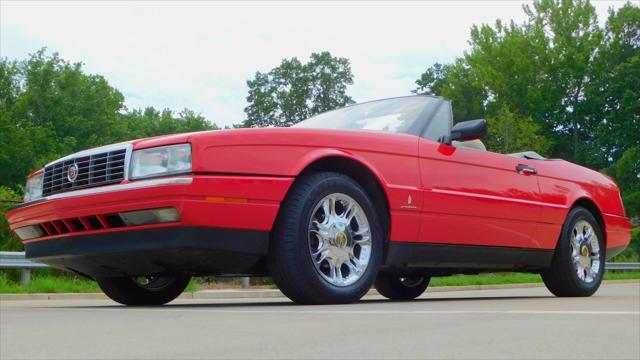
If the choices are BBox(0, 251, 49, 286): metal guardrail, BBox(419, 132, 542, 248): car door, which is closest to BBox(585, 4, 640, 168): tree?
BBox(0, 251, 49, 286): metal guardrail

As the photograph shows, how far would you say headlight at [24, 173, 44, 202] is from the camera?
5.89m

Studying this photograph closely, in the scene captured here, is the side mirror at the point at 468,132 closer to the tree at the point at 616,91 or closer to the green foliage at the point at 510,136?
the green foliage at the point at 510,136

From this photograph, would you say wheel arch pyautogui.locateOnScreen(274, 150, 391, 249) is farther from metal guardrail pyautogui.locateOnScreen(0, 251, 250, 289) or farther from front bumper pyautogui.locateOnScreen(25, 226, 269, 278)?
metal guardrail pyautogui.locateOnScreen(0, 251, 250, 289)

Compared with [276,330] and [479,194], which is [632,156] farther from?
[276,330]

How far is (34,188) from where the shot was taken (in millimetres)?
5988

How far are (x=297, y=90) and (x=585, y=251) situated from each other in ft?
175

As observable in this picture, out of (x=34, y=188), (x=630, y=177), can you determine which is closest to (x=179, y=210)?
(x=34, y=188)

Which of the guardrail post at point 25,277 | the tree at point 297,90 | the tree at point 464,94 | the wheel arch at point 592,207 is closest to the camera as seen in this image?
the wheel arch at point 592,207

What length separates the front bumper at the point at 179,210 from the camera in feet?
15.6

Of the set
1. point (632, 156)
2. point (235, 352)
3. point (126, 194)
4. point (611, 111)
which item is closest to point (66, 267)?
point (126, 194)

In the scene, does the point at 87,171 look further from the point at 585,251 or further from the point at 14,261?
the point at 14,261

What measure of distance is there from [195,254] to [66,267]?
1359mm

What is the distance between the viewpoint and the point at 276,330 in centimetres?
325

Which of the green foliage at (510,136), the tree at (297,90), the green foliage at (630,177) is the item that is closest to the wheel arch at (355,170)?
the green foliage at (510,136)
